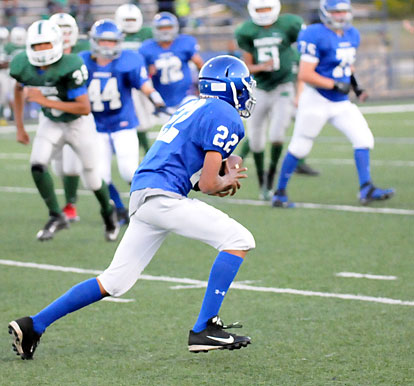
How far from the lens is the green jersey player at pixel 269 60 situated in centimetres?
994

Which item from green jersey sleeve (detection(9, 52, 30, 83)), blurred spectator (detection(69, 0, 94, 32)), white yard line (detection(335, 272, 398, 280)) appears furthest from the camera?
blurred spectator (detection(69, 0, 94, 32))

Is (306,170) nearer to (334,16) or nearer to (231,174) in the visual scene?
(334,16)

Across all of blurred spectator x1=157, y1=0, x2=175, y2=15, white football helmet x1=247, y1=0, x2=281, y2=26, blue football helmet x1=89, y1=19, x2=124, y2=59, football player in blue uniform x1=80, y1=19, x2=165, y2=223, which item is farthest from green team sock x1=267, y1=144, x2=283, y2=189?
blurred spectator x1=157, y1=0, x2=175, y2=15

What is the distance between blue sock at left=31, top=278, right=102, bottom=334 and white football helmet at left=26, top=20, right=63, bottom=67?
2957 mm

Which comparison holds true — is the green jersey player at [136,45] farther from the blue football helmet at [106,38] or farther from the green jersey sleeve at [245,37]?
the blue football helmet at [106,38]

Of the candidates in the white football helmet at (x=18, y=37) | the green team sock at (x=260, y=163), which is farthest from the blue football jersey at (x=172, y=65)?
the white football helmet at (x=18, y=37)

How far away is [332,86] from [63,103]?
2.87 metres

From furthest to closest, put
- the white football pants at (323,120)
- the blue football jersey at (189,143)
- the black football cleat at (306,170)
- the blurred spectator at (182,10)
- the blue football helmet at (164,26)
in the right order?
the blurred spectator at (182,10), the black football cleat at (306,170), the blue football helmet at (164,26), the white football pants at (323,120), the blue football jersey at (189,143)

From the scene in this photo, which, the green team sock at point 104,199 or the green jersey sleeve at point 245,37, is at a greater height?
the green jersey sleeve at point 245,37

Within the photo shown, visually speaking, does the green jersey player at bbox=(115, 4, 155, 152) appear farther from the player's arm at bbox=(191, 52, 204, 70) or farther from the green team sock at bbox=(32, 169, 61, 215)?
the green team sock at bbox=(32, 169, 61, 215)

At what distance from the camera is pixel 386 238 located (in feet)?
25.5

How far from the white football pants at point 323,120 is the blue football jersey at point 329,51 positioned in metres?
0.09

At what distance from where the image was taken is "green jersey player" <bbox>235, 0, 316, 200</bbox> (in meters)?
9.94

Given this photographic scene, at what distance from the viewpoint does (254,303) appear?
19.0 feet
